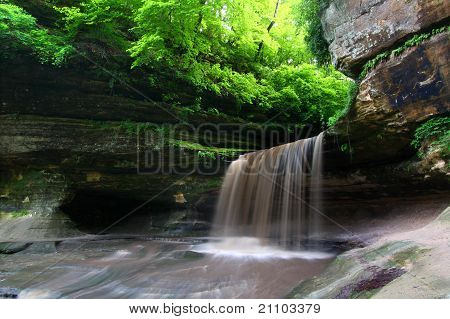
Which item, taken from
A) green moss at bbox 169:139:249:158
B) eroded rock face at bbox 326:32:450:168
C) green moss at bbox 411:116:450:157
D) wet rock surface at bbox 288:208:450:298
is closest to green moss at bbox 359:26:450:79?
eroded rock face at bbox 326:32:450:168

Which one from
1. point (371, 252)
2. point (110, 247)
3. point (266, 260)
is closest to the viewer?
point (371, 252)

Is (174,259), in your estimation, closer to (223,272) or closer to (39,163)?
(223,272)

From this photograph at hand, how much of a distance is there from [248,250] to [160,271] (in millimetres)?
3217

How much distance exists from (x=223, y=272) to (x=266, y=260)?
143 centimetres

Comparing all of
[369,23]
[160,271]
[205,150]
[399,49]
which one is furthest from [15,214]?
[399,49]

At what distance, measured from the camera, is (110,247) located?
32.7ft

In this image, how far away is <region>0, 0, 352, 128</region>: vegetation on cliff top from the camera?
10.5m

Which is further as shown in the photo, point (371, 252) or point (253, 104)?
point (253, 104)

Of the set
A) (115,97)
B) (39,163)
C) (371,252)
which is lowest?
(371,252)

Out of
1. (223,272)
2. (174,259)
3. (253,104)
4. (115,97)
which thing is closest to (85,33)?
(115,97)

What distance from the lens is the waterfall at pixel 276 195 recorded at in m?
10.3

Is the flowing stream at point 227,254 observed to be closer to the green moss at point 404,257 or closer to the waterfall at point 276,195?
the waterfall at point 276,195

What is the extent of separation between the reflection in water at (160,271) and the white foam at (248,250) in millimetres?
25

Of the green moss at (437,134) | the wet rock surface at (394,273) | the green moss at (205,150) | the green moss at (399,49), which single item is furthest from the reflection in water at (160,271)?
the green moss at (399,49)
